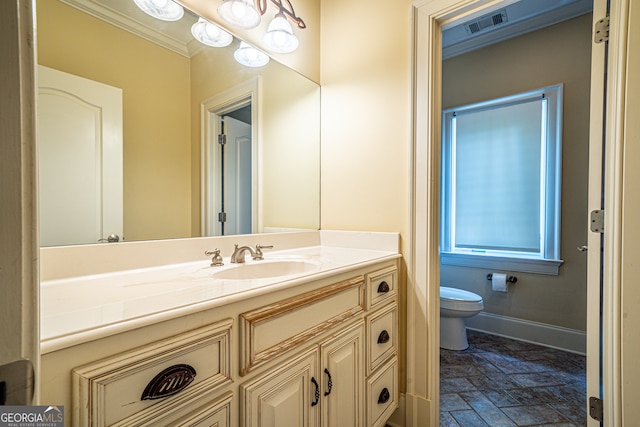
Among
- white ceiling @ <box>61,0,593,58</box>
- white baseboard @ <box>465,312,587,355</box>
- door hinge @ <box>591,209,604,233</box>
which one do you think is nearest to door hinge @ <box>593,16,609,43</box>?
white ceiling @ <box>61,0,593,58</box>

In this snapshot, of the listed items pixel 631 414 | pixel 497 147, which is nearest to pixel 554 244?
pixel 497 147


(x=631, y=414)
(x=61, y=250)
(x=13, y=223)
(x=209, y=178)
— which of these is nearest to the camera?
(x=13, y=223)

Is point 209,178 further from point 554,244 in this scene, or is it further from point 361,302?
point 554,244

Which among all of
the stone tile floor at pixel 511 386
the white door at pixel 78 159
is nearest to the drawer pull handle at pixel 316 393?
the white door at pixel 78 159

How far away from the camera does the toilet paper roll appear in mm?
2326

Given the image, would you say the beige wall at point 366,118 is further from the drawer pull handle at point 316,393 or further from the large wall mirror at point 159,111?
the drawer pull handle at point 316,393

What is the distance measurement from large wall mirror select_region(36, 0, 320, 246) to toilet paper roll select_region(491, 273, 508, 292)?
6.10 ft

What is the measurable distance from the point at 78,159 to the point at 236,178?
0.61m

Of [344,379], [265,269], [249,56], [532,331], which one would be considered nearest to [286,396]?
[344,379]

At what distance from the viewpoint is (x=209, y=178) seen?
4.23 feet

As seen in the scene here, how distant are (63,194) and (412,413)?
1727 millimetres

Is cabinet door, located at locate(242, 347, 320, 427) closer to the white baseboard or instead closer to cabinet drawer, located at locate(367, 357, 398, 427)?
cabinet drawer, located at locate(367, 357, 398, 427)

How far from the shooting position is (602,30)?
1.08m

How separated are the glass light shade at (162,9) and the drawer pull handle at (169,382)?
1239 millimetres
